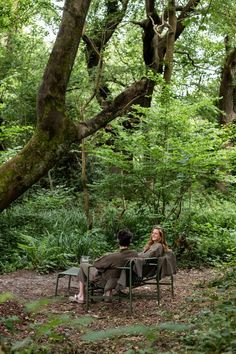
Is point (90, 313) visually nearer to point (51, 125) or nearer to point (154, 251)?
point (154, 251)

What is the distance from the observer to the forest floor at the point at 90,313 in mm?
4707

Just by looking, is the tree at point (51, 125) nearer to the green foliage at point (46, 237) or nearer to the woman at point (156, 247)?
the woman at point (156, 247)

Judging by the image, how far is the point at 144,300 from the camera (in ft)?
24.9

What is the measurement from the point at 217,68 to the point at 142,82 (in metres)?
11.9

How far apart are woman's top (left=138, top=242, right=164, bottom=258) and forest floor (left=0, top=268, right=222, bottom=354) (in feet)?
2.31

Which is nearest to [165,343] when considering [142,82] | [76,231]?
[142,82]

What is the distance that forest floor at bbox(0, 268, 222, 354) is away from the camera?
4707 mm

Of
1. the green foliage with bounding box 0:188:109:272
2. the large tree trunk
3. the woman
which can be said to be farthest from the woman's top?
the large tree trunk

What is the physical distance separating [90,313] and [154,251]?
141 centimetres

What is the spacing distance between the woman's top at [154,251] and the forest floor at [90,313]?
2.31 ft

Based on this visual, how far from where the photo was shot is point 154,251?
7.40m

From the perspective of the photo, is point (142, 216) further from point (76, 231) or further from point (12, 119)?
point (12, 119)

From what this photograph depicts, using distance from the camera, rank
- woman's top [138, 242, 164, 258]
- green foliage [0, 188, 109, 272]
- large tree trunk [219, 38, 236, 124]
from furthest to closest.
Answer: large tree trunk [219, 38, 236, 124], green foliage [0, 188, 109, 272], woman's top [138, 242, 164, 258]

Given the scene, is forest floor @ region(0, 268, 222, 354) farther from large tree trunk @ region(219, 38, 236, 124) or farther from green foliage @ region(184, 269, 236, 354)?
large tree trunk @ region(219, 38, 236, 124)
